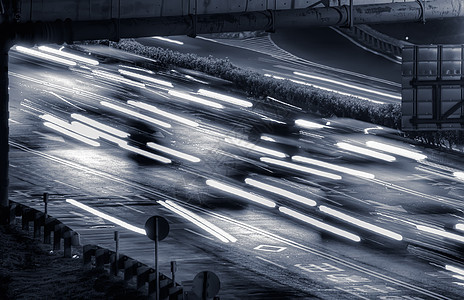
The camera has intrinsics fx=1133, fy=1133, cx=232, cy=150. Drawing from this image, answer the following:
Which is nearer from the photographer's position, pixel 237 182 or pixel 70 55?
pixel 237 182

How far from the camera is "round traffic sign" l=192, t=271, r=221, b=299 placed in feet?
72.9

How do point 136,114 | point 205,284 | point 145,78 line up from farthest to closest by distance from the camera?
point 145,78 < point 136,114 < point 205,284

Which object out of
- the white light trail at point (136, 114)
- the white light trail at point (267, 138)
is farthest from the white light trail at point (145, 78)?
the white light trail at point (267, 138)

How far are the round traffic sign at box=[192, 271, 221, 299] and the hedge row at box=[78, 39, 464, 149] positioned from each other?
96.4 ft

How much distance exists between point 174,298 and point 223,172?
19.2m

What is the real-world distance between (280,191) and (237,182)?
227 cm

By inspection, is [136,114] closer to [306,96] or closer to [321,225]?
[306,96]

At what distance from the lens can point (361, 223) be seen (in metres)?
35.9

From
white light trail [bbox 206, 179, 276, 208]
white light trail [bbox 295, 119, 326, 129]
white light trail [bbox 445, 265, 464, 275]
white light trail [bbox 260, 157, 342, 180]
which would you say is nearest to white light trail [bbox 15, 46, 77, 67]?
white light trail [bbox 295, 119, 326, 129]

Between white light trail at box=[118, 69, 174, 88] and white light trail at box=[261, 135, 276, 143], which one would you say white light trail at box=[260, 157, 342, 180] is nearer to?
white light trail at box=[261, 135, 276, 143]

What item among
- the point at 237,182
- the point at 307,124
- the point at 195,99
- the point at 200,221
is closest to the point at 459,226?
the point at 200,221

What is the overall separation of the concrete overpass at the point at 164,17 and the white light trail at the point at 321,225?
6052mm

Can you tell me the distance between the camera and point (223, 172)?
145ft

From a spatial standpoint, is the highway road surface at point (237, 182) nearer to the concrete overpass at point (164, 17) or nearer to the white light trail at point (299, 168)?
the white light trail at point (299, 168)
